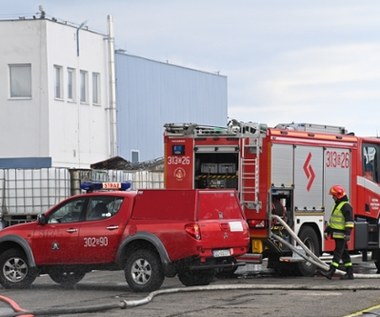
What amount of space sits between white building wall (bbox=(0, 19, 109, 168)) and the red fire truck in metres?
19.0

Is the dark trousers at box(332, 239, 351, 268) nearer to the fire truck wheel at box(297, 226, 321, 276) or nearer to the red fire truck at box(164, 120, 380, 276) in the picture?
the red fire truck at box(164, 120, 380, 276)

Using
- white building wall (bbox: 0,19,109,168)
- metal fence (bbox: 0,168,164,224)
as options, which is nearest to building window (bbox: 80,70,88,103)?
white building wall (bbox: 0,19,109,168)

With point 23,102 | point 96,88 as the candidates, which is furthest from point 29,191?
point 96,88

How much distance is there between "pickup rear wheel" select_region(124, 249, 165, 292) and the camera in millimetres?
15922

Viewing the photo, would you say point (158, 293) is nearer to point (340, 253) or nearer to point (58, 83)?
point (340, 253)

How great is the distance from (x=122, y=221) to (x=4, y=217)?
39.2 ft

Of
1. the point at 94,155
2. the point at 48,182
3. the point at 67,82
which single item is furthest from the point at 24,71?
the point at 48,182

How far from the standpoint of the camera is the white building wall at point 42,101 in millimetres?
37812

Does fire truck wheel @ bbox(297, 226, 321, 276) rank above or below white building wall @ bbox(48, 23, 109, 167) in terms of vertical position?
below

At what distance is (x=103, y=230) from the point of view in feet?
54.5

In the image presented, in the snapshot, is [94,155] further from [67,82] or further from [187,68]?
[187,68]

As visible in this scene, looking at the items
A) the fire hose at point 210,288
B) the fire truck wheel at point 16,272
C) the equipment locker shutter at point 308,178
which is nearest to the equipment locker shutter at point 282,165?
the equipment locker shutter at point 308,178

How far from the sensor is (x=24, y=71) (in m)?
38.4

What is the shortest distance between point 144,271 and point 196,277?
45.2 inches
